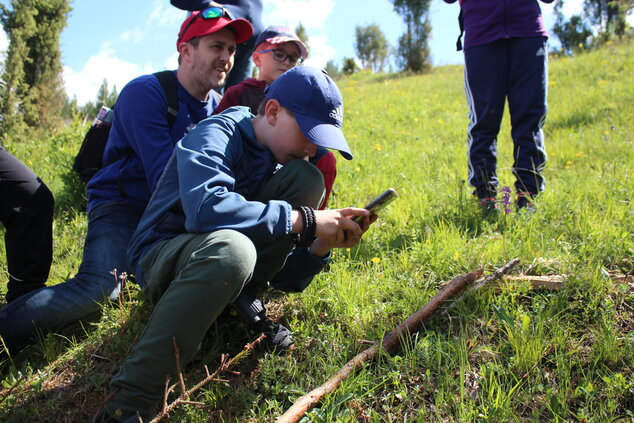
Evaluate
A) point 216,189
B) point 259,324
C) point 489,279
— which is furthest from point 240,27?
point 489,279

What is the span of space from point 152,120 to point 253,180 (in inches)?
33.7

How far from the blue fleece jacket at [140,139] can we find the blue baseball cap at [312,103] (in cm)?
87

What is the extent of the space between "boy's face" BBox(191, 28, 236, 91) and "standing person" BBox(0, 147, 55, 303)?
1.05 meters

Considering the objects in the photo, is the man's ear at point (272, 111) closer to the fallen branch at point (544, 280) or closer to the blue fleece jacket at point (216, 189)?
the blue fleece jacket at point (216, 189)

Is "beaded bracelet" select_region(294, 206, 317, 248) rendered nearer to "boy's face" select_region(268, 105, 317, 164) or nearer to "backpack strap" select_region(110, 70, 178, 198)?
"boy's face" select_region(268, 105, 317, 164)

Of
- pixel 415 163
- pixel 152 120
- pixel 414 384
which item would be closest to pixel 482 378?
pixel 414 384

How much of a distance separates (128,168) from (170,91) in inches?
19.4

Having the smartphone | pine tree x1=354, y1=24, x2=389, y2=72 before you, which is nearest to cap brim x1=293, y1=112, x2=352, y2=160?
the smartphone

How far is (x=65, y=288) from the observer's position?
2441 mm

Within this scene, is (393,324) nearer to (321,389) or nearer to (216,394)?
(321,389)

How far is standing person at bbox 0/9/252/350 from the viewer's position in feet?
7.77

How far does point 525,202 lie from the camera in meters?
3.13

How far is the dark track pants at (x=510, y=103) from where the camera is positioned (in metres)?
3.09

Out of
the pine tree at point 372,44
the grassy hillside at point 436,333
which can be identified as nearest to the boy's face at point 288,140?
the grassy hillside at point 436,333
